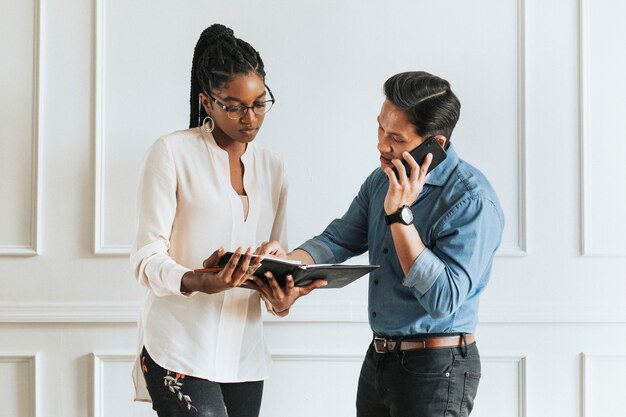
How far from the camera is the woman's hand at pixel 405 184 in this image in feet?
5.55

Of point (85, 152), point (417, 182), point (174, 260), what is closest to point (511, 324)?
point (417, 182)

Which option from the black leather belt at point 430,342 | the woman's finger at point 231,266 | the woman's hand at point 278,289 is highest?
the woman's finger at point 231,266

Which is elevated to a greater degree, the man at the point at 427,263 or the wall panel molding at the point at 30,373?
the man at the point at 427,263

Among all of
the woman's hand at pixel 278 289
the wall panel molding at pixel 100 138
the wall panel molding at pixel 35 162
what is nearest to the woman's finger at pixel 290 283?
the woman's hand at pixel 278 289

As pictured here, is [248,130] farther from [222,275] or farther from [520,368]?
[520,368]

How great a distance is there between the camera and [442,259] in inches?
67.2

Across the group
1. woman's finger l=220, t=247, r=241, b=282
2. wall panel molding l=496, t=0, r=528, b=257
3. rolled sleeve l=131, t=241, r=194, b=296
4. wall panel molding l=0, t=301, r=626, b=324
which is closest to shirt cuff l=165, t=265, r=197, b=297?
rolled sleeve l=131, t=241, r=194, b=296

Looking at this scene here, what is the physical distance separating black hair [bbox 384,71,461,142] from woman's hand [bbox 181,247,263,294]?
1.67 ft

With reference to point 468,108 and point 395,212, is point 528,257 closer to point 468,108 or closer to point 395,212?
point 468,108

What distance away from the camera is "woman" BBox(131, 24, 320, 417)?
179 cm

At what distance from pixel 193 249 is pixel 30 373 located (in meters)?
1.14

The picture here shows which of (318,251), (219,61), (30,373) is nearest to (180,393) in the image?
(318,251)

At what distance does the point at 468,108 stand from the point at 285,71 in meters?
0.66

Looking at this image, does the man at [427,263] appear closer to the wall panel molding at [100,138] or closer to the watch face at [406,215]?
the watch face at [406,215]
